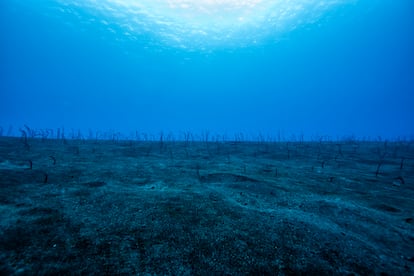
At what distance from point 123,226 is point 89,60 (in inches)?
5768

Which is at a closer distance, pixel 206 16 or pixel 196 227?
pixel 196 227

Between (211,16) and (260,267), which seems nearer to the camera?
(260,267)

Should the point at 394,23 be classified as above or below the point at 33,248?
above

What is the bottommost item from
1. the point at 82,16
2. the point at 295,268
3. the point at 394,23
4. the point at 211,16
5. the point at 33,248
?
the point at 295,268

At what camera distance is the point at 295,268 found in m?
1.66

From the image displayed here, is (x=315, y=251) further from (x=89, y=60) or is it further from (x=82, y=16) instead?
(x=89, y=60)

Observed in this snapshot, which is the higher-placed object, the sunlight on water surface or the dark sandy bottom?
the sunlight on water surface

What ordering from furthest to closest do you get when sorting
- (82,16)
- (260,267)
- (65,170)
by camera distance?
(82,16) < (65,170) < (260,267)

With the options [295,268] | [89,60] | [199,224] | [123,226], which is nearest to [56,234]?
[123,226]

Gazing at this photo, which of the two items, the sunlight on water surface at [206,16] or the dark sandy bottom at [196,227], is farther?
the sunlight on water surface at [206,16]

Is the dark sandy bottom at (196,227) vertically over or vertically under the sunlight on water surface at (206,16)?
under

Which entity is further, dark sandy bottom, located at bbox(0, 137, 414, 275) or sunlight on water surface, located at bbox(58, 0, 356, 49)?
sunlight on water surface, located at bbox(58, 0, 356, 49)

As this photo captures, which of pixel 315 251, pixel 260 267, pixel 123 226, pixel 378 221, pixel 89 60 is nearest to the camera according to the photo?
pixel 260 267

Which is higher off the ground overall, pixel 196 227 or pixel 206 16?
pixel 206 16
